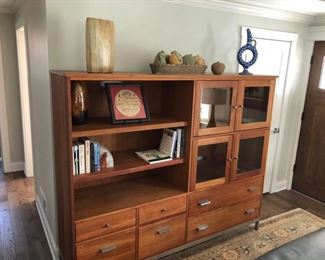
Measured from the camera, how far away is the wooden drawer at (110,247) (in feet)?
6.40

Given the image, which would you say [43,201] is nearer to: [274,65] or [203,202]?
[203,202]

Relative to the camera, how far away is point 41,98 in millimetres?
2340

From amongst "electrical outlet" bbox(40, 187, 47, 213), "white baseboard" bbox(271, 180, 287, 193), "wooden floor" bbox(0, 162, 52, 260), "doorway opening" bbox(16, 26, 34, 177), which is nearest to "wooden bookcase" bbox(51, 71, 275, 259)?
"wooden floor" bbox(0, 162, 52, 260)

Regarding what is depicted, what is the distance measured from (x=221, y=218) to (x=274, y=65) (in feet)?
6.13

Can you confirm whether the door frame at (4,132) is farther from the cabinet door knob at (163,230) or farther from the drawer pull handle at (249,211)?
the drawer pull handle at (249,211)

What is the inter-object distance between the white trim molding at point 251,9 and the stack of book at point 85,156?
4.54 feet

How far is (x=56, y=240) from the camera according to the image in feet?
7.78

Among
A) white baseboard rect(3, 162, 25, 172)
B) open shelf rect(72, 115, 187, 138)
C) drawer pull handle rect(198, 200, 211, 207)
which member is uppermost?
open shelf rect(72, 115, 187, 138)

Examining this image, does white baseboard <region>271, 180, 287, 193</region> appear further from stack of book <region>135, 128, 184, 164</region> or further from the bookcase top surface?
stack of book <region>135, 128, 184, 164</region>

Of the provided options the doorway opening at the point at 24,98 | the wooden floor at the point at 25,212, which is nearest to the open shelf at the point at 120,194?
the wooden floor at the point at 25,212

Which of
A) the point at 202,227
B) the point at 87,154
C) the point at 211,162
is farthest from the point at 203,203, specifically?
the point at 87,154

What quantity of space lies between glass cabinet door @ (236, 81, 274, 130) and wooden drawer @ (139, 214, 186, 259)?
962 mm

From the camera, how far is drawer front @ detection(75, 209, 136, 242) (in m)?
1.91

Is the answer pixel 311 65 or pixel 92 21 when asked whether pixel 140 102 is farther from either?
pixel 311 65
